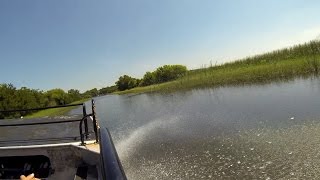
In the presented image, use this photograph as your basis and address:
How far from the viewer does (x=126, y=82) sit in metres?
100

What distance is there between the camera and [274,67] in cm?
2653

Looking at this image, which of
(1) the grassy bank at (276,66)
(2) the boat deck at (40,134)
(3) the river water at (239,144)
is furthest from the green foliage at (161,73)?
(2) the boat deck at (40,134)

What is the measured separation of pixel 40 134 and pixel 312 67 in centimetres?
1894

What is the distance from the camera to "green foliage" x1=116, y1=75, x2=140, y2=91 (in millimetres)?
98750

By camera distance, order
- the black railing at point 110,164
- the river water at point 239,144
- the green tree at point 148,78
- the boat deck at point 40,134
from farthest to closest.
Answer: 1. the green tree at point 148,78
2. the river water at point 239,144
3. the boat deck at point 40,134
4. the black railing at point 110,164

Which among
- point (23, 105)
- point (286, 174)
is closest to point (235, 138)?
point (286, 174)

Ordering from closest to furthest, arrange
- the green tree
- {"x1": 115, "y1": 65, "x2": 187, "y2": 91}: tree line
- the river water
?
1. the river water
2. {"x1": 115, "y1": 65, "x2": 187, "y2": 91}: tree line
3. the green tree

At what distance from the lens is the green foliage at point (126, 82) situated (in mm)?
98750

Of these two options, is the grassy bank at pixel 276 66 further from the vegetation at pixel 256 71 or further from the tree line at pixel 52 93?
the tree line at pixel 52 93

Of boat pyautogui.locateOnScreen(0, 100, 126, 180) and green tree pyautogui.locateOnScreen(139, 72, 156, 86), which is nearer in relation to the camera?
boat pyautogui.locateOnScreen(0, 100, 126, 180)

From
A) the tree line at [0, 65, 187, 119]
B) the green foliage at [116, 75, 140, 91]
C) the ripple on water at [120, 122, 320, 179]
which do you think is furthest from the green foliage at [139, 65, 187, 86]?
the ripple on water at [120, 122, 320, 179]

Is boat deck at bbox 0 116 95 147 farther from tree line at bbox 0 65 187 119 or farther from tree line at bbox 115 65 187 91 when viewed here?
tree line at bbox 115 65 187 91

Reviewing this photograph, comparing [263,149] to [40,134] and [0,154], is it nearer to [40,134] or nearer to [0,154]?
[40,134]

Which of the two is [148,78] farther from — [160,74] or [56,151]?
[56,151]
